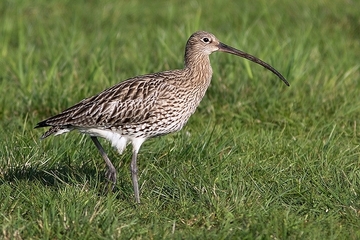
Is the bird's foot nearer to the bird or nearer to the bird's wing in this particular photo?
the bird

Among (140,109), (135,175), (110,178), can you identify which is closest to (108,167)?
(110,178)

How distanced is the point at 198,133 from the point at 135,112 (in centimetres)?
116

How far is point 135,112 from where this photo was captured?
7.04 metres

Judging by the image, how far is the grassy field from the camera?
5.92 m

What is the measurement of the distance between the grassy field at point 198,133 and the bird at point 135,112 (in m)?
0.31

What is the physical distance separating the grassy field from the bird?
0.31m

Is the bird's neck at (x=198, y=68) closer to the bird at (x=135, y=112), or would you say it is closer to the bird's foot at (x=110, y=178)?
the bird at (x=135, y=112)

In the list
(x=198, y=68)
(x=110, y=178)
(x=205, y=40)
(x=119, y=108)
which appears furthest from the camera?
(x=205, y=40)

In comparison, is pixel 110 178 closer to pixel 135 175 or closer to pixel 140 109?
pixel 135 175

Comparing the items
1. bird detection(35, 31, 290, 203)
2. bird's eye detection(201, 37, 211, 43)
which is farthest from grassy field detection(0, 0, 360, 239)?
bird's eye detection(201, 37, 211, 43)

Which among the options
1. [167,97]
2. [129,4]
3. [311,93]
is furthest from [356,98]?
[129,4]

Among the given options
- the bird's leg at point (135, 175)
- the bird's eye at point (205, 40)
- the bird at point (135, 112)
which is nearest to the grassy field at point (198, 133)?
the bird's leg at point (135, 175)

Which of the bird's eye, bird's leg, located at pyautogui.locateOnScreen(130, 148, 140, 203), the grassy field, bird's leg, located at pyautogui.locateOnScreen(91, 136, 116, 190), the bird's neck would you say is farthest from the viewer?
the bird's eye

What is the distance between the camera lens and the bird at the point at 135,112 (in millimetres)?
6984
